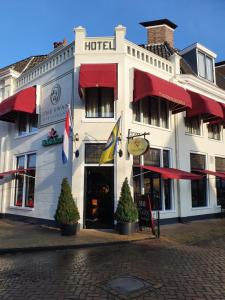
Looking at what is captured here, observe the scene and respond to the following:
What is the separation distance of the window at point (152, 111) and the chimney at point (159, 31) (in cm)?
702

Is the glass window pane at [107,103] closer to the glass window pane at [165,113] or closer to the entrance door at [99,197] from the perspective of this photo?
the entrance door at [99,197]

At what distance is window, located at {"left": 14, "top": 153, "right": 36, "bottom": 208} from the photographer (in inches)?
564

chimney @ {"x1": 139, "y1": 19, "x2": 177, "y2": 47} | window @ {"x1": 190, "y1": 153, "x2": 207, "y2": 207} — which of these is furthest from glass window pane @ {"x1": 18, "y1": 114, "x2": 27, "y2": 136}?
chimney @ {"x1": 139, "y1": 19, "x2": 177, "y2": 47}

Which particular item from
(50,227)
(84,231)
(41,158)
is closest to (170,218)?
(84,231)

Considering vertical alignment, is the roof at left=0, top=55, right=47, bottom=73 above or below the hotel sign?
above

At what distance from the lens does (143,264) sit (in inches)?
270

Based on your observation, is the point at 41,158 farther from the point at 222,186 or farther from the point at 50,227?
the point at 222,186

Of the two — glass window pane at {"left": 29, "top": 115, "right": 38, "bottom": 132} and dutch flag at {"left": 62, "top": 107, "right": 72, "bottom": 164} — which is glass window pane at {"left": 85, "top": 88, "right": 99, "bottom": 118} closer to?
dutch flag at {"left": 62, "top": 107, "right": 72, "bottom": 164}

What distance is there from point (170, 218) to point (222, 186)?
18.0 ft

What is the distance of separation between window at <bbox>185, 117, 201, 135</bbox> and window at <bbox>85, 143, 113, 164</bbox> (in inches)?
228

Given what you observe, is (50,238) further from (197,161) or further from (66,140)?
(197,161)

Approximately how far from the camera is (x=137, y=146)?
37.4ft

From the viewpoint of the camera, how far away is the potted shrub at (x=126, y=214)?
1060 cm

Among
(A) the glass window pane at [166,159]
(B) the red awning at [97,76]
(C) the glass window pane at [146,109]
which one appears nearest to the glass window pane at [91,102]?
(B) the red awning at [97,76]
